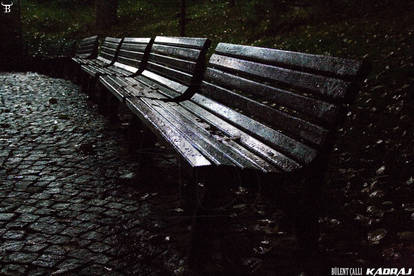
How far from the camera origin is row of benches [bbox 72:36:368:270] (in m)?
2.01

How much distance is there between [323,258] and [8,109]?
5647 millimetres

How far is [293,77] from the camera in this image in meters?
2.33

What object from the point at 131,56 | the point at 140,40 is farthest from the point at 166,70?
the point at 131,56

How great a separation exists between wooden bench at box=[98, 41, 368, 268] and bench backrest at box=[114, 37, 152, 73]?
257 centimetres

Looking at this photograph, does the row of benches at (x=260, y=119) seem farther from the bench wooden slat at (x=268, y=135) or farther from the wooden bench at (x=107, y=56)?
the wooden bench at (x=107, y=56)

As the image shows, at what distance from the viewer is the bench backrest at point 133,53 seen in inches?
228

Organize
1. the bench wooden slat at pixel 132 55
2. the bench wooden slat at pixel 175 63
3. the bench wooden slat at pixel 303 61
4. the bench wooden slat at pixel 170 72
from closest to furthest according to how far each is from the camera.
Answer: the bench wooden slat at pixel 303 61 < the bench wooden slat at pixel 175 63 < the bench wooden slat at pixel 170 72 < the bench wooden slat at pixel 132 55

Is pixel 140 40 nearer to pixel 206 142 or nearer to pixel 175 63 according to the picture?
pixel 175 63

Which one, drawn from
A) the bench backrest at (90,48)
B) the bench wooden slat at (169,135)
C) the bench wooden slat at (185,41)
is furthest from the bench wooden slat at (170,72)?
the bench backrest at (90,48)

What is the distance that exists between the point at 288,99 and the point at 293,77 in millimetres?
135

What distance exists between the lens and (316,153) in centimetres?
200

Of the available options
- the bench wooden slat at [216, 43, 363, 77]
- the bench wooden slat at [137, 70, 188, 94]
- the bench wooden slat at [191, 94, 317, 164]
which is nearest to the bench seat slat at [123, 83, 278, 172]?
the bench wooden slat at [191, 94, 317, 164]

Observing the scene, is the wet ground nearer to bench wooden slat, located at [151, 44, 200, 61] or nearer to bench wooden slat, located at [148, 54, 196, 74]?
bench wooden slat, located at [148, 54, 196, 74]

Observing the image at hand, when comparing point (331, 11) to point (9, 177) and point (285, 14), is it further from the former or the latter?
point (9, 177)
